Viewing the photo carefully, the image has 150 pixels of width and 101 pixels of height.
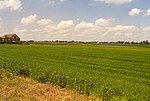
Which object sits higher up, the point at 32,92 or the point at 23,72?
the point at 23,72

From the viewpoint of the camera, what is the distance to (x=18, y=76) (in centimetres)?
1909

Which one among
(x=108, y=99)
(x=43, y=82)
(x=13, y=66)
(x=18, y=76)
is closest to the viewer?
(x=108, y=99)

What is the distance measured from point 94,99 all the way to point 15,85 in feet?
17.6

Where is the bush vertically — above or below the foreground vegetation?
above

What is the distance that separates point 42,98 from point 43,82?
168 inches

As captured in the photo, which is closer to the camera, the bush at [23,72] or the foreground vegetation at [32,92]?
the foreground vegetation at [32,92]

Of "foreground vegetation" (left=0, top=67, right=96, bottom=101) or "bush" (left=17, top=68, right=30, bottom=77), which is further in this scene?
"bush" (left=17, top=68, right=30, bottom=77)

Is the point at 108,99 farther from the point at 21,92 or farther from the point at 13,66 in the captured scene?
the point at 13,66

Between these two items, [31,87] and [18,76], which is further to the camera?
[18,76]

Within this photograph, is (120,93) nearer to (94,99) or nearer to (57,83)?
(94,99)

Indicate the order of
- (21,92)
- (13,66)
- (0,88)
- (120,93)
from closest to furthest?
(120,93), (21,92), (0,88), (13,66)

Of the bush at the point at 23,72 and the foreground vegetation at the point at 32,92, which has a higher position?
the bush at the point at 23,72

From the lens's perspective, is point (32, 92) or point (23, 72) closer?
point (32, 92)

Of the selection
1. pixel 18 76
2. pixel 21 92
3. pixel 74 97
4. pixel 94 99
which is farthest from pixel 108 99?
pixel 18 76
